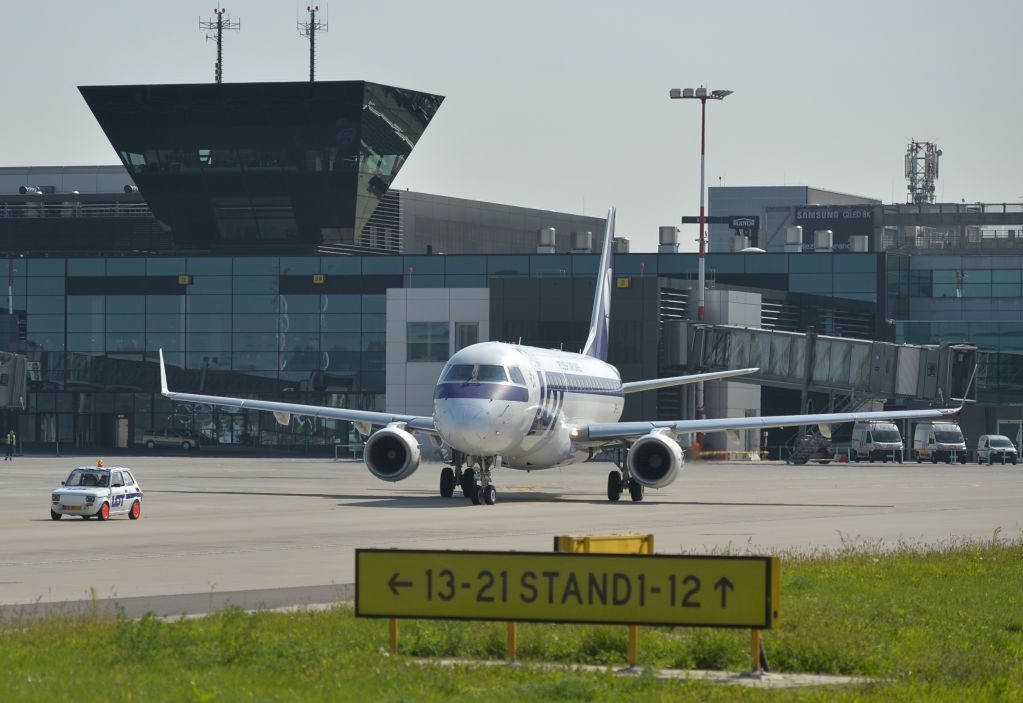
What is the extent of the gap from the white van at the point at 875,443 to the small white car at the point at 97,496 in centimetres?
6853

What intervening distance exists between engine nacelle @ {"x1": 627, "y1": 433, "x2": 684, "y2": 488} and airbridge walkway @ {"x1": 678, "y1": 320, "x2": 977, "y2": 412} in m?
47.4

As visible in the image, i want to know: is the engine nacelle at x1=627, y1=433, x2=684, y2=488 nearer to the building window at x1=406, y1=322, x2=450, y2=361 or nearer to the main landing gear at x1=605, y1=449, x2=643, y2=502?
the main landing gear at x1=605, y1=449, x2=643, y2=502

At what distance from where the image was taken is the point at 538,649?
17453mm

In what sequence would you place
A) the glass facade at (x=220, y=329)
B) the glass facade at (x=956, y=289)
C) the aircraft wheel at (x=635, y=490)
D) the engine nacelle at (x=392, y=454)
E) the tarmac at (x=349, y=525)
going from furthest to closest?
the glass facade at (x=956, y=289) → the glass facade at (x=220, y=329) → the aircraft wheel at (x=635, y=490) → the engine nacelle at (x=392, y=454) → the tarmac at (x=349, y=525)

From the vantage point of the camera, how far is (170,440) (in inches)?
4360

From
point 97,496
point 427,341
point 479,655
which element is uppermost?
point 427,341

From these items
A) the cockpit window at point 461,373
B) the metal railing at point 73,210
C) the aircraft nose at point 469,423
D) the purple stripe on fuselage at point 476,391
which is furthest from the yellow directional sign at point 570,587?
the metal railing at point 73,210

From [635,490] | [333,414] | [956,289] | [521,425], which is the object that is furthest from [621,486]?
[956,289]

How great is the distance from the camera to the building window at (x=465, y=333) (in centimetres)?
10112

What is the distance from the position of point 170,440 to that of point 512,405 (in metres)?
67.3

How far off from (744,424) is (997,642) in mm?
35703

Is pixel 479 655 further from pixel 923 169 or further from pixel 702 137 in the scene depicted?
pixel 923 169

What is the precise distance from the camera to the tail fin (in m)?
66.7

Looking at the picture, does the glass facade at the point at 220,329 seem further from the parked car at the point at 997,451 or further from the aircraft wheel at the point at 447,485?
the aircraft wheel at the point at 447,485
